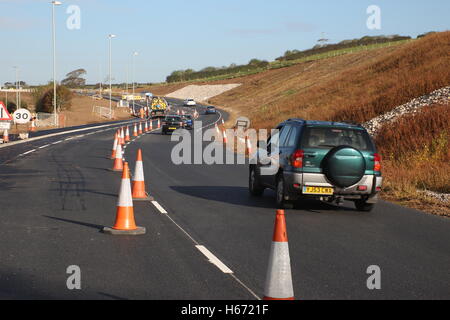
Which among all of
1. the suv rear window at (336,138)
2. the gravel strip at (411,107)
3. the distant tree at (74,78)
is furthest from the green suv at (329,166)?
the distant tree at (74,78)

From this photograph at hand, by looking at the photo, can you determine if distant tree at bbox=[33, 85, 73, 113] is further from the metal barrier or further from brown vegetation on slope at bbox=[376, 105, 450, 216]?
brown vegetation on slope at bbox=[376, 105, 450, 216]

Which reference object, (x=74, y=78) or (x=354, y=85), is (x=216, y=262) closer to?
(x=354, y=85)

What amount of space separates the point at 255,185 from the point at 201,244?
559 centimetres

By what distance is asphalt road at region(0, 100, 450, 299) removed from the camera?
695 cm

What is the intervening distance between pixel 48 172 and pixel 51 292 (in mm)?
13509

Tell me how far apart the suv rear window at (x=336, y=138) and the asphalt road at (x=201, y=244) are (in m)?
1.32

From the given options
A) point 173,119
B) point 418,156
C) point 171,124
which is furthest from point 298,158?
point 173,119

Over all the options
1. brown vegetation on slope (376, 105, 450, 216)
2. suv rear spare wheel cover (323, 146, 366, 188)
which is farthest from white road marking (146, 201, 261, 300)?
brown vegetation on slope (376, 105, 450, 216)

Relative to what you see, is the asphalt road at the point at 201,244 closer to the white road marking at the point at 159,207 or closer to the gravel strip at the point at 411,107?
the white road marking at the point at 159,207

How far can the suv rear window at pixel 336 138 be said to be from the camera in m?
12.7

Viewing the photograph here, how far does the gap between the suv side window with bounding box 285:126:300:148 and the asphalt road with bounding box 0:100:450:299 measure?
4.20ft

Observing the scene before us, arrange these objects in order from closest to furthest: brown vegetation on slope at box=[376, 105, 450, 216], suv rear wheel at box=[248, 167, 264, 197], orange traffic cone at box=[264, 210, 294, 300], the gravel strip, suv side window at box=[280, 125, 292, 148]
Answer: orange traffic cone at box=[264, 210, 294, 300]
suv side window at box=[280, 125, 292, 148]
suv rear wheel at box=[248, 167, 264, 197]
brown vegetation on slope at box=[376, 105, 450, 216]
the gravel strip

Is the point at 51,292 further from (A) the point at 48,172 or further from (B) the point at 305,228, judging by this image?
(A) the point at 48,172

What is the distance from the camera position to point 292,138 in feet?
43.0
